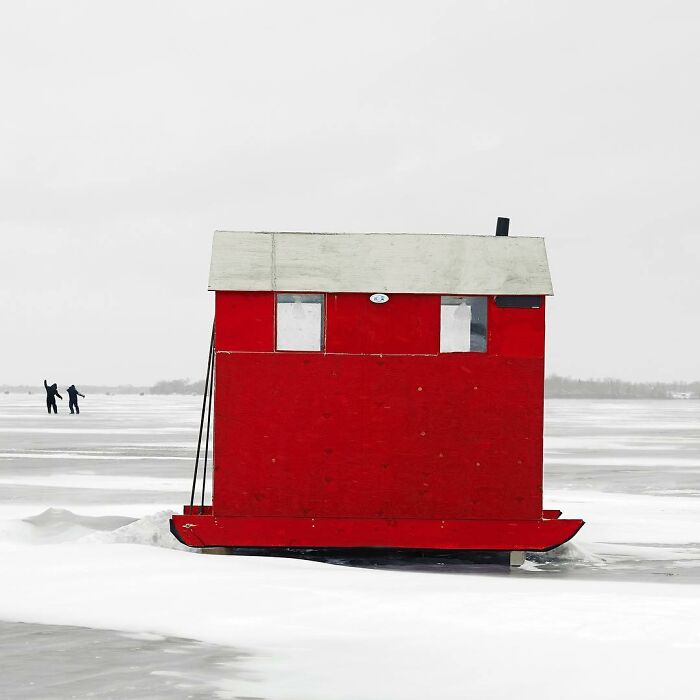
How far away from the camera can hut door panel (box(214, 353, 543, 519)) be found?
1111cm

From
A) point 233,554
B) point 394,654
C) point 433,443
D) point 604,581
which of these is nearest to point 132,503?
point 233,554

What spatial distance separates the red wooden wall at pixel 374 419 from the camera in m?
11.1

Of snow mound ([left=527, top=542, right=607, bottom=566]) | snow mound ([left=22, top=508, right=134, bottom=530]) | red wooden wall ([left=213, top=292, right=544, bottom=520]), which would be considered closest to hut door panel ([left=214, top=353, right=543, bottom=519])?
red wooden wall ([left=213, top=292, right=544, bottom=520])

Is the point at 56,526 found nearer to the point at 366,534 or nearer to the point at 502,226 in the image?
the point at 366,534

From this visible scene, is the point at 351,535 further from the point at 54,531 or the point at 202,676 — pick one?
the point at 202,676

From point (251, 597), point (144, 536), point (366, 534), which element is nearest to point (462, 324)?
point (366, 534)

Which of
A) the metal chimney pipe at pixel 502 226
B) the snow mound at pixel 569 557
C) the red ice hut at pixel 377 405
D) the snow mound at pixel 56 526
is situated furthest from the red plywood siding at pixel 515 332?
the snow mound at pixel 56 526

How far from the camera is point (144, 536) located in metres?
11.6

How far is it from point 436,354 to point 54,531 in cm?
402

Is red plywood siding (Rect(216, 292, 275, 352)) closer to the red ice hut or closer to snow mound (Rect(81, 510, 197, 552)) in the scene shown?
the red ice hut

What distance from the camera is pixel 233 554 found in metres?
11.3

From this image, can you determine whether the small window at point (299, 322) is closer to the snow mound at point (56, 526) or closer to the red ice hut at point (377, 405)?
the red ice hut at point (377, 405)

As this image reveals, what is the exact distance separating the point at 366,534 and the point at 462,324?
2.07 metres

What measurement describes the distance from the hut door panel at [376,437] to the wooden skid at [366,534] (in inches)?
3.8
